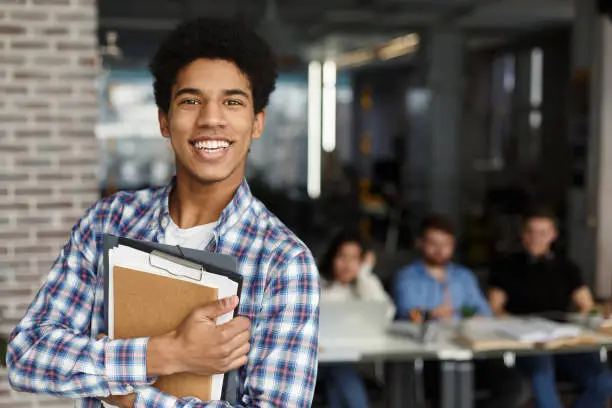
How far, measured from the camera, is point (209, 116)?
1.24m

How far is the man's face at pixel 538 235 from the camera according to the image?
191 inches

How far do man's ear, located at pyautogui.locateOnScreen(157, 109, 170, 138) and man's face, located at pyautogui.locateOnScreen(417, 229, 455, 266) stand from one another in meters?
3.61

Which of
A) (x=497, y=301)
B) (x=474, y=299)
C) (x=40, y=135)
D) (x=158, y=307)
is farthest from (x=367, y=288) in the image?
(x=158, y=307)

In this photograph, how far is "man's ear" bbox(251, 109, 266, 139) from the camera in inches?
52.9

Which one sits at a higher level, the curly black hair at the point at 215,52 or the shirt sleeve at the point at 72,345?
the curly black hair at the point at 215,52

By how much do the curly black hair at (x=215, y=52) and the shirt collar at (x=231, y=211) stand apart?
5.3 inches

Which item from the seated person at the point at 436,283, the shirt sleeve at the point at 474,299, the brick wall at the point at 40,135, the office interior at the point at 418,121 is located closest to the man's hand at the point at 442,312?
the seated person at the point at 436,283

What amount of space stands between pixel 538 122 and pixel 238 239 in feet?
37.4

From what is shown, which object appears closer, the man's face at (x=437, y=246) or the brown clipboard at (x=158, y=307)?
the brown clipboard at (x=158, y=307)

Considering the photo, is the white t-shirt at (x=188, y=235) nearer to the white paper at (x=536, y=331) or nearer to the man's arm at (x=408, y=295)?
the white paper at (x=536, y=331)

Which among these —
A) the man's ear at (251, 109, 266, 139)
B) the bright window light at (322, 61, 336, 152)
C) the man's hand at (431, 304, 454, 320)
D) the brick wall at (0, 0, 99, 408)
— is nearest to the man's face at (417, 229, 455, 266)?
the man's hand at (431, 304, 454, 320)

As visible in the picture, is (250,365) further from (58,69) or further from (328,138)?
(328,138)

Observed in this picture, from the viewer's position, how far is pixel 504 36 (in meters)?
12.5

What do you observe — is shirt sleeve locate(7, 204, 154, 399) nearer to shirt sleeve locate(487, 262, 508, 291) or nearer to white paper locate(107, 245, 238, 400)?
white paper locate(107, 245, 238, 400)
